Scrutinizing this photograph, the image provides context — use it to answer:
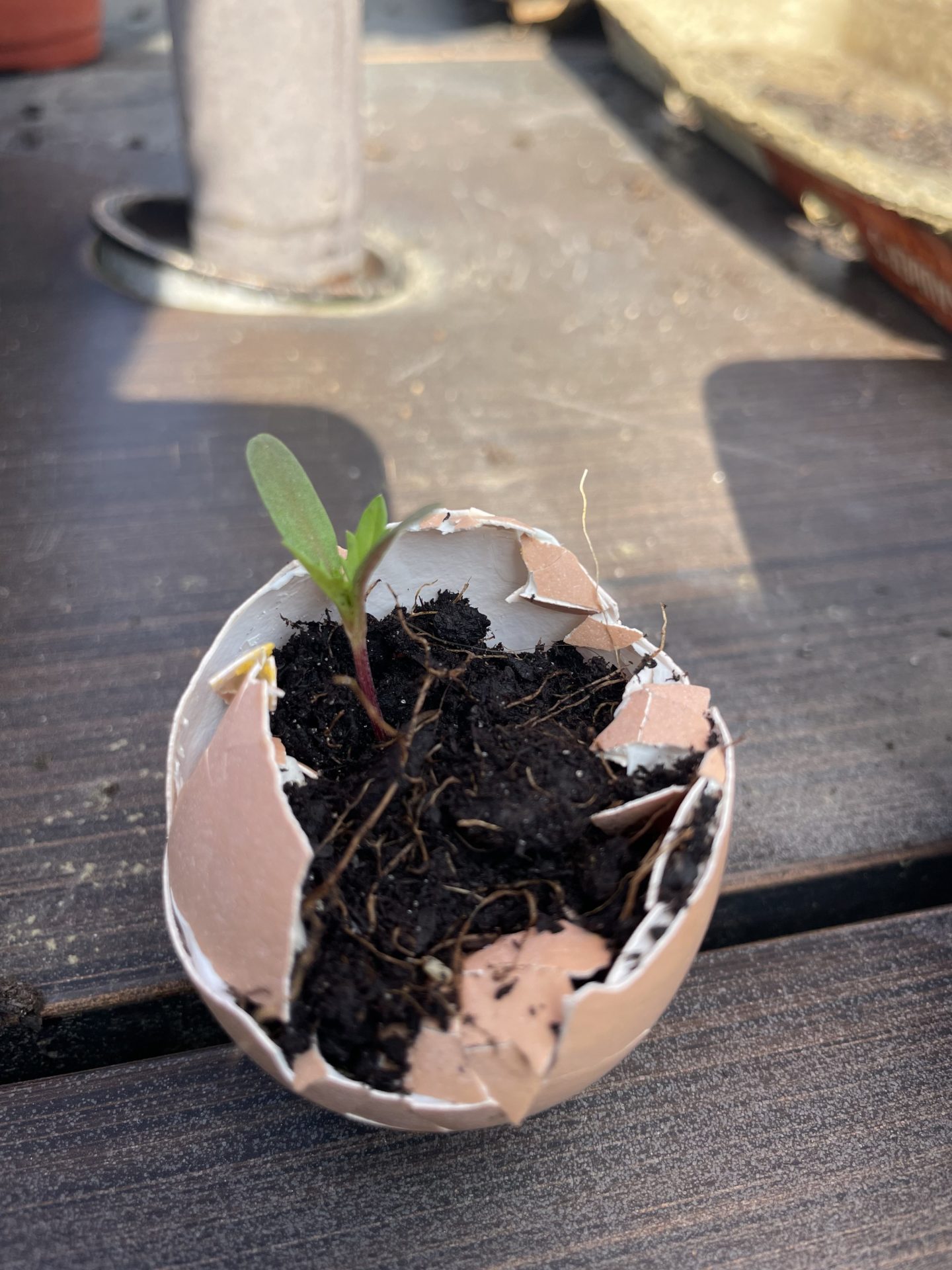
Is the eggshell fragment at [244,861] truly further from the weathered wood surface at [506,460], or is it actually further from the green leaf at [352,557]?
the weathered wood surface at [506,460]

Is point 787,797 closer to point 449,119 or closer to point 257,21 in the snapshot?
point 257,21

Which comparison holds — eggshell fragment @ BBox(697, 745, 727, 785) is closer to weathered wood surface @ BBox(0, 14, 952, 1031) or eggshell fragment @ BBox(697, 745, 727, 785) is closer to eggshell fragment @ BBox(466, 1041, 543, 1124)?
eggshell fragment @ BBox(466, 1041, 543, 1124)

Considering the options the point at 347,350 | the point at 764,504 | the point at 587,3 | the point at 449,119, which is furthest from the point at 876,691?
the point at 587,3

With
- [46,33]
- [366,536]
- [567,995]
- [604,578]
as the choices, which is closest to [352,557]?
[366,536]

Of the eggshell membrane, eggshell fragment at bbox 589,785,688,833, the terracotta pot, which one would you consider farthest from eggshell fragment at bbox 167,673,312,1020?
the terracotta pot

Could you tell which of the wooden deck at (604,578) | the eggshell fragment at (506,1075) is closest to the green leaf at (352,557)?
the eggshell fragment at (506,1075)
